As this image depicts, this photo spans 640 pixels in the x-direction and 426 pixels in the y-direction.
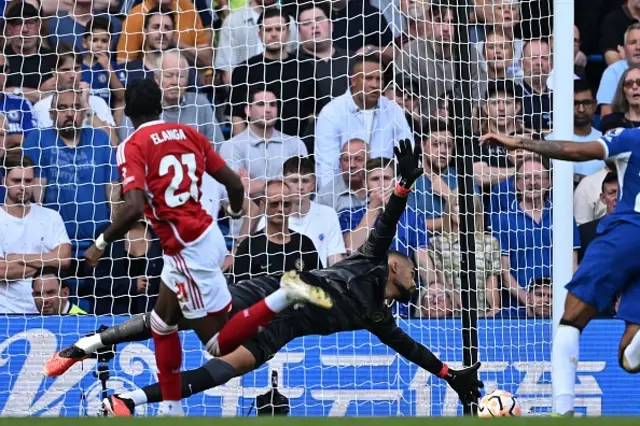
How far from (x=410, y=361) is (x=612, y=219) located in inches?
98.5

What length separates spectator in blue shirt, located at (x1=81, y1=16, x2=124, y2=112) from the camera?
386 inches

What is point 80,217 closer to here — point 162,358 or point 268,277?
point 268,277

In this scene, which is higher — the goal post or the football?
the goal post

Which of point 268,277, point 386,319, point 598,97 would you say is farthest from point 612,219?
point 598,97

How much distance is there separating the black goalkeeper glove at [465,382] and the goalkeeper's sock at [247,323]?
232cm

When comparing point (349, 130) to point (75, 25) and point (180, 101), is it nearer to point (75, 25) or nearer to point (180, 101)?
point (180, 101)

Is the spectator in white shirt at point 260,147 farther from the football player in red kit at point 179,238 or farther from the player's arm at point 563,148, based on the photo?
the player's arm at point 563,148

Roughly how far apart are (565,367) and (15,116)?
5026mm

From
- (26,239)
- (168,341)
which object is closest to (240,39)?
(26,239)

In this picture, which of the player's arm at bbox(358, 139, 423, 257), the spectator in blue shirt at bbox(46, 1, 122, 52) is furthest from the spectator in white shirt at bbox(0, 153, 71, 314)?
the player's arm at bbox(358, 139, 423, 257)

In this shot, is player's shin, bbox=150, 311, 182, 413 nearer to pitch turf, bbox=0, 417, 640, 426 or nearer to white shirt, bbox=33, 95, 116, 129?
pitch turf, bbox=0, 417, 640, 426

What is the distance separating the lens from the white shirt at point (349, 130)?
9352 millimetres

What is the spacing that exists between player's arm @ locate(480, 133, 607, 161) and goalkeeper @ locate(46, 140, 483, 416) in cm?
149

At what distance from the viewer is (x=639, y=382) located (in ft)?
29.3
